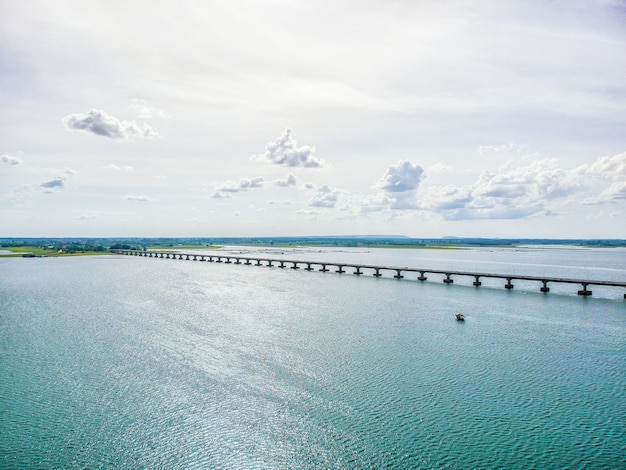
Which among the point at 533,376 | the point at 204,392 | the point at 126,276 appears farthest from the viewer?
the point at 126,276

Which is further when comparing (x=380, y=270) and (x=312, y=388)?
(x=380, y=270)

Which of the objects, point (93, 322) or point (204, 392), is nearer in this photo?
point (204, 392)

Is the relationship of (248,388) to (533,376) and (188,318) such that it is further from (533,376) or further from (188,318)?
(188,318)

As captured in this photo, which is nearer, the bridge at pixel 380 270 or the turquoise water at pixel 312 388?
the turquoise water at pixel 312 388

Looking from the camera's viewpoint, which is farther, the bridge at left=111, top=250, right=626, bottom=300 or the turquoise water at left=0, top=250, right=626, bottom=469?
the bridge at left=111, top=250, right=626, bottom=300

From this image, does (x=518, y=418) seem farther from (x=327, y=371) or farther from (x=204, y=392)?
(x=204, y=392)

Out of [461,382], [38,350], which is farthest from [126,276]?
[461,382]

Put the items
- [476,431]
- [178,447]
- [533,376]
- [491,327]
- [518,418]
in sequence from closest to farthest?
[178,447], [476,431], [518,418], [533,376], [491,327]
